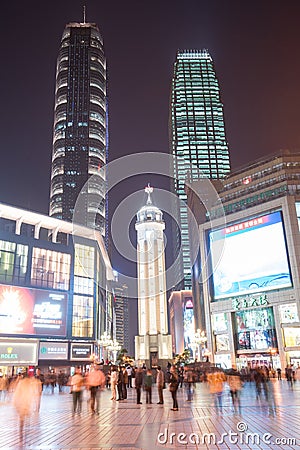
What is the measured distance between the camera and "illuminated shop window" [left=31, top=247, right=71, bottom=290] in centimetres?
5919

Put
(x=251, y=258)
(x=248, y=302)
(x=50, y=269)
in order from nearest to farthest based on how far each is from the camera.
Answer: (x=251, y=258) < (x=248, y=302) < (x=50, y=269)

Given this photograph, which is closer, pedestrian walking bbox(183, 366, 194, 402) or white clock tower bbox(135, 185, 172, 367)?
pedestrian walking bbox(183, 366, 194, 402)

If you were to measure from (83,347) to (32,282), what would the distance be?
43.1 feet

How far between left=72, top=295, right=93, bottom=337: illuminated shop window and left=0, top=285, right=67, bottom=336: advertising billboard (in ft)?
8.65

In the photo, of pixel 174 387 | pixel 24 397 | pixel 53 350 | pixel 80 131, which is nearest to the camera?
pixel 24 397

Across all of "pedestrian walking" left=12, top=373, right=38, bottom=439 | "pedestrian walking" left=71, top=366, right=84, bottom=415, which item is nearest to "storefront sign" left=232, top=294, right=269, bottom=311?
"pedestrian walking" left=71, top=366, right=84, bottom=415

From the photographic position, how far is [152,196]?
113 metres

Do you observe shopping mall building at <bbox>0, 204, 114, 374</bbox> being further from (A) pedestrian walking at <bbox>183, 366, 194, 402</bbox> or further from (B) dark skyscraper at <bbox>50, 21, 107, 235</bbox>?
(B) dark skyscraper at <bbox>50, 21, 107, 235</bbox>

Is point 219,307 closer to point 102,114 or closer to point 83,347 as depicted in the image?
point 83,347

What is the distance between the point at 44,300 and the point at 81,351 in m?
10.2

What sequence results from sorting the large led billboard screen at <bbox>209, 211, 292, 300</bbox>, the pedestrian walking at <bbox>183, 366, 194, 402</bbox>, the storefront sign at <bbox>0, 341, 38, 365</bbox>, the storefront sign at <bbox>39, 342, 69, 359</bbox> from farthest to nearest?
the storefront sign at <bbox>39, 342, 69, 359</bbox>, the large led billboard screen at <bbox>209, 211, 292, 300</bbox>, the storefront sign at <bbox>0, 341, 38, 365</bbox>, the pedestrian walking at <bbox>183, 366, 194, 402</bbox>

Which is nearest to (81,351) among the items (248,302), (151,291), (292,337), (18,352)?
(18,352)

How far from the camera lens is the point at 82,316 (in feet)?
210

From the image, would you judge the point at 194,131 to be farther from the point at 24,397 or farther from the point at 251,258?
the point at 24,397
